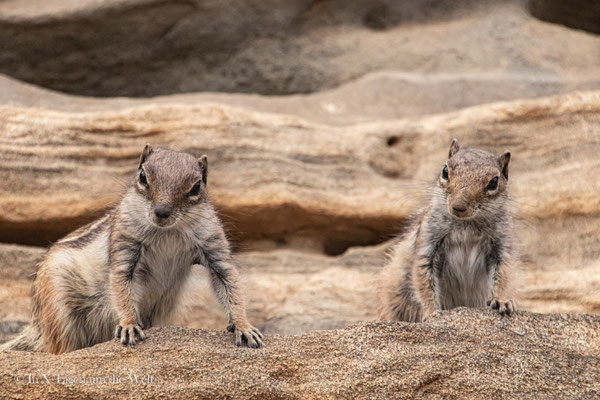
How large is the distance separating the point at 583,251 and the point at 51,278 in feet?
15.9

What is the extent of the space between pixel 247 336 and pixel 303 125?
367cm

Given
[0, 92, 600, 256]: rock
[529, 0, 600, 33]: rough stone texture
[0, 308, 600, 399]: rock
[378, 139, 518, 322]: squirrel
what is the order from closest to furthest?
[0, 308, 600, 399]: rock < [378, 139, 518, 322]: squirrel < [0, 92, 600, 256]: rock < [529, 0, 600, 33]: rough stone texture

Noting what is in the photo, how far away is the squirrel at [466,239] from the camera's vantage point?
19.3 feet

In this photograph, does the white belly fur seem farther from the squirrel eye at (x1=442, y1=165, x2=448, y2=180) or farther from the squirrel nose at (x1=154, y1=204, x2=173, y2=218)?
the squirrel nose at (x1=154, y1=204, x2=173, y2=218)

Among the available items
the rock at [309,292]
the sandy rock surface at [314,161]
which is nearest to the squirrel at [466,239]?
the sandy rock surface at [314,161]

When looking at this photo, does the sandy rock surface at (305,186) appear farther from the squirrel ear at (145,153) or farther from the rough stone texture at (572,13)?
the rough stone texture at (572,13)

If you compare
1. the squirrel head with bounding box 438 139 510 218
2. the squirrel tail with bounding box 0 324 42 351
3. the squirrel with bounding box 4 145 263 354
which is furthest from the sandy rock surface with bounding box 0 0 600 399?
the squirrel tail with bounding box 0 324 42 351

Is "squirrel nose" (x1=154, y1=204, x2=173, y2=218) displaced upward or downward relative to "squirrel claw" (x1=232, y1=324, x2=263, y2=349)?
upward

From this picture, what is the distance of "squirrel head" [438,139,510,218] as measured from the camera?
578 cm

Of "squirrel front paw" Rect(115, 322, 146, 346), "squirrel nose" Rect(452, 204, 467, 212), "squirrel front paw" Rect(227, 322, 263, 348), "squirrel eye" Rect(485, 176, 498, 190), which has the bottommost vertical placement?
"squirrel front paw" Rect(227, 322, 263, 348)

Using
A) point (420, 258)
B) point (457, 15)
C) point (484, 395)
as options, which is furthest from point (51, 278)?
point (457, 15)

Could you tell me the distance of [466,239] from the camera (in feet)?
19.9

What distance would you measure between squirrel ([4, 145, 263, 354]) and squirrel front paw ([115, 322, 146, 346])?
133 millimetres

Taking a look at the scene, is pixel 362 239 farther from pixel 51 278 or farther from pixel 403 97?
pixel 51 278
